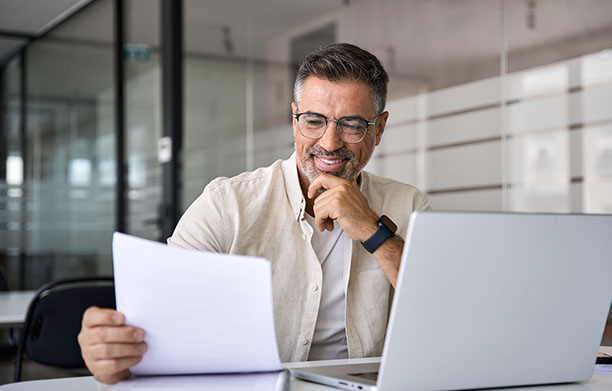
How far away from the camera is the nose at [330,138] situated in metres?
1.68

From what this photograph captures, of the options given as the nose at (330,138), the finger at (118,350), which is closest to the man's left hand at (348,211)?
the nose at (330,138)

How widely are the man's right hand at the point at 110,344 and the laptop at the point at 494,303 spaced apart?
0.29 metres

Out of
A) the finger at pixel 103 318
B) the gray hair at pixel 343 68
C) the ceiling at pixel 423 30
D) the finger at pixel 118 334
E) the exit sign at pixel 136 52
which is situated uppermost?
the exit sign at pixel 136 52

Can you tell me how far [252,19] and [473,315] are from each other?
3779 millimetres

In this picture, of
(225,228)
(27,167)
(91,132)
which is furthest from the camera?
(27,167)

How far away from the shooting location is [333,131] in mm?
1687

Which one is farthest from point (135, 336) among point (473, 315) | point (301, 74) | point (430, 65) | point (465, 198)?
point (430, 65)

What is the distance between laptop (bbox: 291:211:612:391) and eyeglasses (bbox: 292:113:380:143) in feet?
2.30

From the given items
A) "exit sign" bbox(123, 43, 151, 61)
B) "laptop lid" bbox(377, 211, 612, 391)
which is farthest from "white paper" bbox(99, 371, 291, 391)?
"exit sign" bbox(123, 43, 151, 61)

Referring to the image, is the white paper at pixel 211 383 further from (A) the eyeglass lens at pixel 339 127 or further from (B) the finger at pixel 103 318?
(A) the eyeglass lens at pixel 339 127

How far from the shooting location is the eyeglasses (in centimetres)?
169

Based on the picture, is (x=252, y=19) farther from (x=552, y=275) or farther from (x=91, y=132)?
(x=552, y=275)

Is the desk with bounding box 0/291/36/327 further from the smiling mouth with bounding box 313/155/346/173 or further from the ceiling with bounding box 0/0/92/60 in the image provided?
the ceiling with bounding box 0/0/92/60

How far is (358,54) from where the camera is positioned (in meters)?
1.75
